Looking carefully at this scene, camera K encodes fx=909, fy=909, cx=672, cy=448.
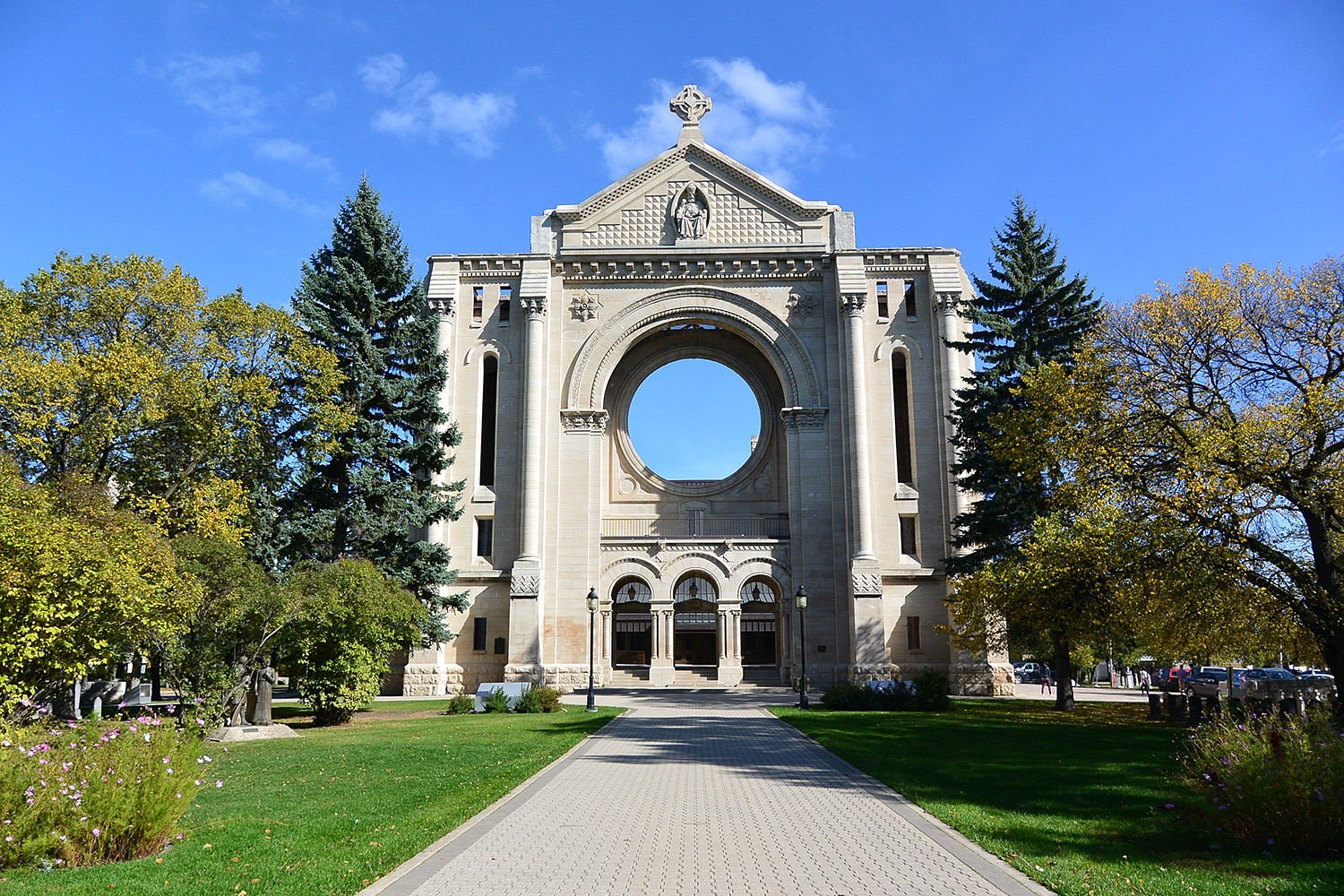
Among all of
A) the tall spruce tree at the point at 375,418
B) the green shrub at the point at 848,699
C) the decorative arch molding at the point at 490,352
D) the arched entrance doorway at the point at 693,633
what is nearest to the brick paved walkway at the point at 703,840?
the green shrub at the point at 848,699

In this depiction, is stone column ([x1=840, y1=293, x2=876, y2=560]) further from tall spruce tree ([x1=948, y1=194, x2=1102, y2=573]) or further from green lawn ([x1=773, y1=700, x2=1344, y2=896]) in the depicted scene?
green lawn ([x1=773, y1=700, x2=1344, y2=896])

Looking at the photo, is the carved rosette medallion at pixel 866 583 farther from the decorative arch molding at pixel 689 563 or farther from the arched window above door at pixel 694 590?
the arched window above door at pixel 694 590

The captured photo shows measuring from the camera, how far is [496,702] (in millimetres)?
27266

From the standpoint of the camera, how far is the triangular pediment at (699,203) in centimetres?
4109

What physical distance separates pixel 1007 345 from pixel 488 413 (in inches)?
854

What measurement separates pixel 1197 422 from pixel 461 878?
1775cm

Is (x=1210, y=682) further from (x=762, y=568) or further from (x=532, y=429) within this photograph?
(x=532, y=429)

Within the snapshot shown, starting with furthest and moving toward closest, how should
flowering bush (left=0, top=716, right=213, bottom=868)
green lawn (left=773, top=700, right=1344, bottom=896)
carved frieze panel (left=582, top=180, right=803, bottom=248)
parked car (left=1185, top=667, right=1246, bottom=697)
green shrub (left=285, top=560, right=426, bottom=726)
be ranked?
carved frieze panel (left=582, top=180, right=803, bottom=248), parked car (left=1185, top=667, right=1246, bottom=697), green shrub (left=285, top=560, right=426, bottom=726), flowering bush (left=0, top=716, right=213, bottom=868), green lawn (left=773, top=700, right=1344, bottom=896)

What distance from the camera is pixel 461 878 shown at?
307 inches

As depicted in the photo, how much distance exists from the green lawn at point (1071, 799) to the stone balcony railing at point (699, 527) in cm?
1773

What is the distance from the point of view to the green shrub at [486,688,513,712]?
27188mm

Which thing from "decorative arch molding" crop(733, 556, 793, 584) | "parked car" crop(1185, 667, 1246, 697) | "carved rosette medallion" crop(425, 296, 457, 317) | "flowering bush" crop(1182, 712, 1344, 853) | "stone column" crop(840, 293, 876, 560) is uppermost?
"carved rosette medallion" crop(425, 296, 457, 317)

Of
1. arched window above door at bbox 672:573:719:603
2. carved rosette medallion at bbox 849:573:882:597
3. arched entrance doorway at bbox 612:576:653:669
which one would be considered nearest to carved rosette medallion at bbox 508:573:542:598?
carved rosette medallion at bbox 849:573:882:597

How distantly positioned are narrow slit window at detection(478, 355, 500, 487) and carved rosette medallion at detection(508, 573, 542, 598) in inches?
183
